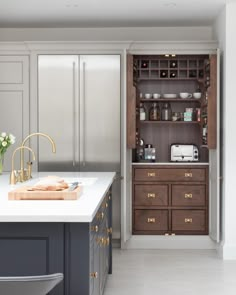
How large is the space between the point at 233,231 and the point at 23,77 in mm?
2869

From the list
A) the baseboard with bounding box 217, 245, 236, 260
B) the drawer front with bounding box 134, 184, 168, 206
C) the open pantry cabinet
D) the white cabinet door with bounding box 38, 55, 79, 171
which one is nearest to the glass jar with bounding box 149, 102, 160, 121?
the open pantry cabinet

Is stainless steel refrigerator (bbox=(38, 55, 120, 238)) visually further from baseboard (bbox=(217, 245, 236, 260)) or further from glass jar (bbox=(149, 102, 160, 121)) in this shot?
baseboard (bbox=(217, 245, 236, 260))

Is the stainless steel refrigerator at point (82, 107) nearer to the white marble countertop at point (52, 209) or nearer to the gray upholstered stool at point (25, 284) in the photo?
the white marble countertop at point (52, 209)

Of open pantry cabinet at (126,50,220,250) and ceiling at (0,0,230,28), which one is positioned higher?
ceiling at (0,0,230,28)

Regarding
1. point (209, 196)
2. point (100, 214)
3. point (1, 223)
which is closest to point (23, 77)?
point (209, 196)

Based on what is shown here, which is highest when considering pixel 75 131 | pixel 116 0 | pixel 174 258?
pixel 116 0

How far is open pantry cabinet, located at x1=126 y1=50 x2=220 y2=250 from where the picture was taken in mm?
6285

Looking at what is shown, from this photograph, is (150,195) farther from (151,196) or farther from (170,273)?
(170,273)

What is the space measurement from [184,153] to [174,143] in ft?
0.91

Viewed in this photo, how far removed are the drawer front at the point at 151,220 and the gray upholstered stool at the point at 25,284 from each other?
4594 mm

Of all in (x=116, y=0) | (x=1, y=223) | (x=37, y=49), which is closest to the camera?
(x=1, y=223)

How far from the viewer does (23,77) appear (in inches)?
256

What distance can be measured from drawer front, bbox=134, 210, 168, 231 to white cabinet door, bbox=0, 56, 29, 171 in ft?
5.27

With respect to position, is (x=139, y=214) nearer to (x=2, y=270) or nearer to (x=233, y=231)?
(x=233, y=231)
